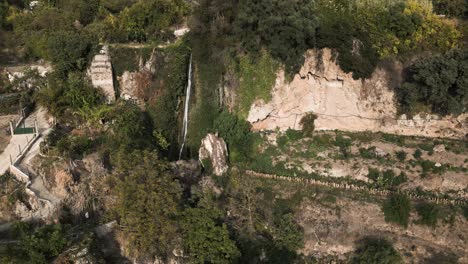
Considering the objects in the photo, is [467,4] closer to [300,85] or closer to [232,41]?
[300,85]

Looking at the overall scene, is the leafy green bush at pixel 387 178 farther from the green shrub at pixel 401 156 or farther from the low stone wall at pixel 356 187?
the green shrub at pixel 401 156

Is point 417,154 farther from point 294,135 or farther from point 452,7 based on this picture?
point 452,7

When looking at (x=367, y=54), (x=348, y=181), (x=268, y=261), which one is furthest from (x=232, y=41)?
(x=268, y=261)

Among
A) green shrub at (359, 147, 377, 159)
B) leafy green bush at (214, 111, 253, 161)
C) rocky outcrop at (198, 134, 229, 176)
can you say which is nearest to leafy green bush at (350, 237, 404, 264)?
green shrub at (359, 147, 377, 159)

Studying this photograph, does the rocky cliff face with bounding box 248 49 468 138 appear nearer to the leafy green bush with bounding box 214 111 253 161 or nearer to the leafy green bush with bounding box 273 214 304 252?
the leafy green bush with bounding box 214 111 253 161

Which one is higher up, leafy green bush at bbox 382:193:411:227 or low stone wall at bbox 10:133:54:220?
low stone wall at bbox 10:133:54:220

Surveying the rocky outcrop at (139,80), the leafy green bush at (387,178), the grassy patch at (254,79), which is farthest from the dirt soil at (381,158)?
the rocky outcrop at (139,80)
